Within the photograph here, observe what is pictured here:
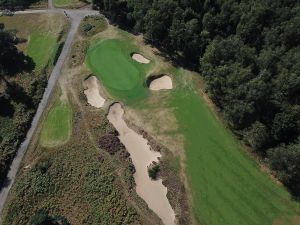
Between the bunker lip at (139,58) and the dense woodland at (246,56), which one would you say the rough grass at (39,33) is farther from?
the bunker lip at (139,58)

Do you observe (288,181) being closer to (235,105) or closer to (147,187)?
(235,105)

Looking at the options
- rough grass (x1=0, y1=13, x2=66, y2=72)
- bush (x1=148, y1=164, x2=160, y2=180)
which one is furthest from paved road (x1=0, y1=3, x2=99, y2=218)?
bush (x1=148, y1=164, x2=160, y2=180)

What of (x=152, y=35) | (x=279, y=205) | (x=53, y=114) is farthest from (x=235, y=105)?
(x=53, y=114)

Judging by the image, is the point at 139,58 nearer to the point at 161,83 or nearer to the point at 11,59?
the point at 161,83

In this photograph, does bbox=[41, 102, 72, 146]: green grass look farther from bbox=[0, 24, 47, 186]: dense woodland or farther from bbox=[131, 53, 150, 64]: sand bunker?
bbox=[131, 53, 150, 64]: sand bunker

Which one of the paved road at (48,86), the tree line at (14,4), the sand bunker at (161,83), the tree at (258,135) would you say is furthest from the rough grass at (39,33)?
the tree at (258,135)

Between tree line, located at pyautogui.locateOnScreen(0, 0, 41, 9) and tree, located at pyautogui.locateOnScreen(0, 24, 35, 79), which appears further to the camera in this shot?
tree line, located at pyautogui.locateOnScreen(0, 0, 41, 9)
